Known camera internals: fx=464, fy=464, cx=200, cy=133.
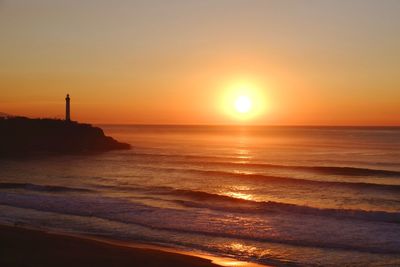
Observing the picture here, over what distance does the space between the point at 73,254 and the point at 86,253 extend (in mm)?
330

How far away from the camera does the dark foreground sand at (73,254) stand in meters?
11.2

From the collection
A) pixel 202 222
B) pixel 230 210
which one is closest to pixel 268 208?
pixel 230 210

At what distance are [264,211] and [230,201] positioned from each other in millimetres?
2945

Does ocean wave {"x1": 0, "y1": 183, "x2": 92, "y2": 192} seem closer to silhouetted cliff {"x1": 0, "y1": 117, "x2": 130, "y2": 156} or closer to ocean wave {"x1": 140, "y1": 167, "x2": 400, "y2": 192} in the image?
ocean wave {"x1": 140, "y1": 167, "x2": 400, "y2": 192}

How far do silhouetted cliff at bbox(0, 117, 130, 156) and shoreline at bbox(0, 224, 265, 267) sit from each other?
45.3 m

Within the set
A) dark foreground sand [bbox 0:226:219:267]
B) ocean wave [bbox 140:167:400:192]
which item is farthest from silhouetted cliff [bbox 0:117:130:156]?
dark foreground sand [bbox 0:226:219:267]

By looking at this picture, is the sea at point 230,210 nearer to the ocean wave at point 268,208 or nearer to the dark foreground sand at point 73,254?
the ocean wave at point 268,208

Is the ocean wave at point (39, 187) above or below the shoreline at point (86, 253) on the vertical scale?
below

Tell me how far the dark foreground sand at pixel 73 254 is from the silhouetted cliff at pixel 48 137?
45655mm

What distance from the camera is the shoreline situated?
11.3m

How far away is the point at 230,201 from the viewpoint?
897 inches

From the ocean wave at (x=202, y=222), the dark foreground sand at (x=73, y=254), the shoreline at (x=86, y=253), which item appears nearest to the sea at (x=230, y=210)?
the ocean wave at (x=202, y=222)

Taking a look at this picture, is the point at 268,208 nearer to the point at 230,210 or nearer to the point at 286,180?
the point at 230,210

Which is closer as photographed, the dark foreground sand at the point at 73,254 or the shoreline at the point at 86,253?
the dark foreground sand at the point at 73,254
